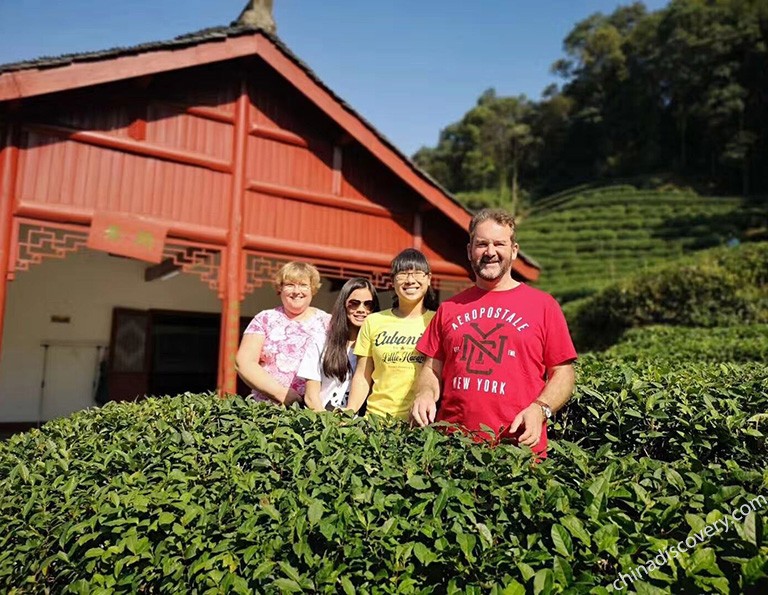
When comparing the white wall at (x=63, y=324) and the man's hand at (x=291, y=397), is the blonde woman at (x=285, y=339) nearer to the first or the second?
the man's hand at (x=291, y=397)

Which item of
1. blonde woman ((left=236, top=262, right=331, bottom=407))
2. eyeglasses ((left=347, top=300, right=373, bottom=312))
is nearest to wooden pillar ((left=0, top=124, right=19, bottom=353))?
blonde woman ((left=236, top=262, right=331, bottom=407))

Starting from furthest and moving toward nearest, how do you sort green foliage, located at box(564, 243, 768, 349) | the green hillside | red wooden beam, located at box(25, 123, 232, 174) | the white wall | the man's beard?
the green hillside
green foliage, located at box(564, 243, 768, 349)
the white wall
red wooden beam, located at box(25, 123, 232, 174)
the man's beard

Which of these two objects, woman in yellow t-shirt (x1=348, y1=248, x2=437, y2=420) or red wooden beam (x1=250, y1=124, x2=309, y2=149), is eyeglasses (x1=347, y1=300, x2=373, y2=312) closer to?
woman in yellow t-shirt (x1=348, y1=248, x2=437, y2=420)

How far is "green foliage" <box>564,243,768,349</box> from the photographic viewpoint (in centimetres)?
1174

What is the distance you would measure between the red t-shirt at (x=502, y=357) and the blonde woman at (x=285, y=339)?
123 cm

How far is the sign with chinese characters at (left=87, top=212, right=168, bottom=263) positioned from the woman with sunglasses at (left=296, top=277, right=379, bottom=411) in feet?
11.3

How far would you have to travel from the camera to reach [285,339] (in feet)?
11.8

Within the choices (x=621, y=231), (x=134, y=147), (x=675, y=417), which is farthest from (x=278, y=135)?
(x=621, y=231)

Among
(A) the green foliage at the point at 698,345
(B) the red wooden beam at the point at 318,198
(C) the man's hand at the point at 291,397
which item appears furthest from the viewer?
(A) the green foliage at the point at 698,345

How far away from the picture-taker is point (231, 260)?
6586 millimetres

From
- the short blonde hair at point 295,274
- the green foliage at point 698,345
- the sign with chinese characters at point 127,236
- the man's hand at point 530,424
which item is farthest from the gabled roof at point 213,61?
the man's hand at point 530,424

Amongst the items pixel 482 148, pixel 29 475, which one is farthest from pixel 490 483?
pixel 482 148

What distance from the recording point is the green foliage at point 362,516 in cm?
158

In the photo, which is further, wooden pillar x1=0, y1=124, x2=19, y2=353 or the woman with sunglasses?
wooden pillar x1=0, y1=124, x2=19, y2=353
